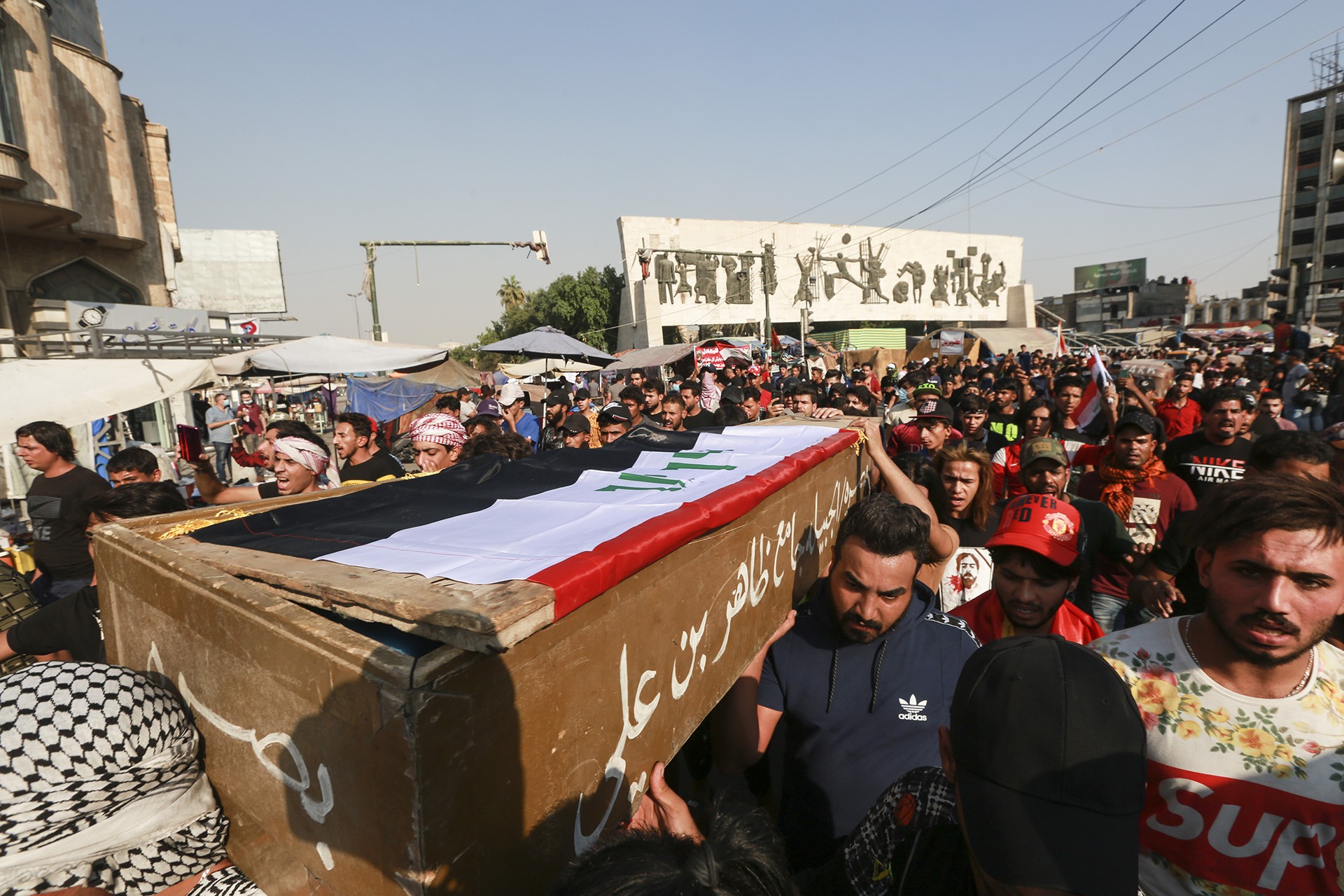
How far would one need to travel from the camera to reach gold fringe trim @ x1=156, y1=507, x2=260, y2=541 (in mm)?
1593

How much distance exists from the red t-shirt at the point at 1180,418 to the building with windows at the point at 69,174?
18.9 meters

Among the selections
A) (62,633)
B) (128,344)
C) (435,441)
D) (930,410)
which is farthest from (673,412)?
(128,344)

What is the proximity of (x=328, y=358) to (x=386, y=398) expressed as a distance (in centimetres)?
491

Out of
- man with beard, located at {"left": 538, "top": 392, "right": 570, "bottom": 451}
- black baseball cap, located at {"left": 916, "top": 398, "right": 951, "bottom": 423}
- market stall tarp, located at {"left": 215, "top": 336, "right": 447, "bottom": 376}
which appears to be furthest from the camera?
market stall tarp, located at {"left": 215, "top": 336, "right": 447, "bottom": 376}

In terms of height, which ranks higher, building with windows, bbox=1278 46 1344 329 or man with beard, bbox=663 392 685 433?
building with windows, bbox=1278 46 1344 329

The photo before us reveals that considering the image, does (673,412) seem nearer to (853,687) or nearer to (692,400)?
(692,400)

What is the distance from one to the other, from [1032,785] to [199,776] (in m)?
1.57

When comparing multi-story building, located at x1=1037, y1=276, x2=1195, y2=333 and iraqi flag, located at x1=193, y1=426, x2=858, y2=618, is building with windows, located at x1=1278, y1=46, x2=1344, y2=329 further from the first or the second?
iraqi flag, located at x1=193, y1=426, x2=858, y2=618

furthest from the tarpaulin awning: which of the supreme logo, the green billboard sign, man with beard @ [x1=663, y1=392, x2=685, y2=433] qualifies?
the green billboard sign

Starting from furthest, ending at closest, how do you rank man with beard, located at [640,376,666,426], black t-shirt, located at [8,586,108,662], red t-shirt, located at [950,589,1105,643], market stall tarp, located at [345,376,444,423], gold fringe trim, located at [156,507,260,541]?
market stall tarp, located at [345,376,444,423] → man with beard, located at [640,376,666,426] → red t-shirt, located at [950,589,1105,643] → black t-shirt, located at [8,586,108,662] → gold fringe trim, located at [156,507,260,541]

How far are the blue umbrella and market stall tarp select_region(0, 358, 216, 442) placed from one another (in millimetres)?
4190

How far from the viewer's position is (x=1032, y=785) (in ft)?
2.93

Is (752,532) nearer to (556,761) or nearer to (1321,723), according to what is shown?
(556,761)

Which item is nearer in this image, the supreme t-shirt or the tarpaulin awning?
the supreme t-shirt
